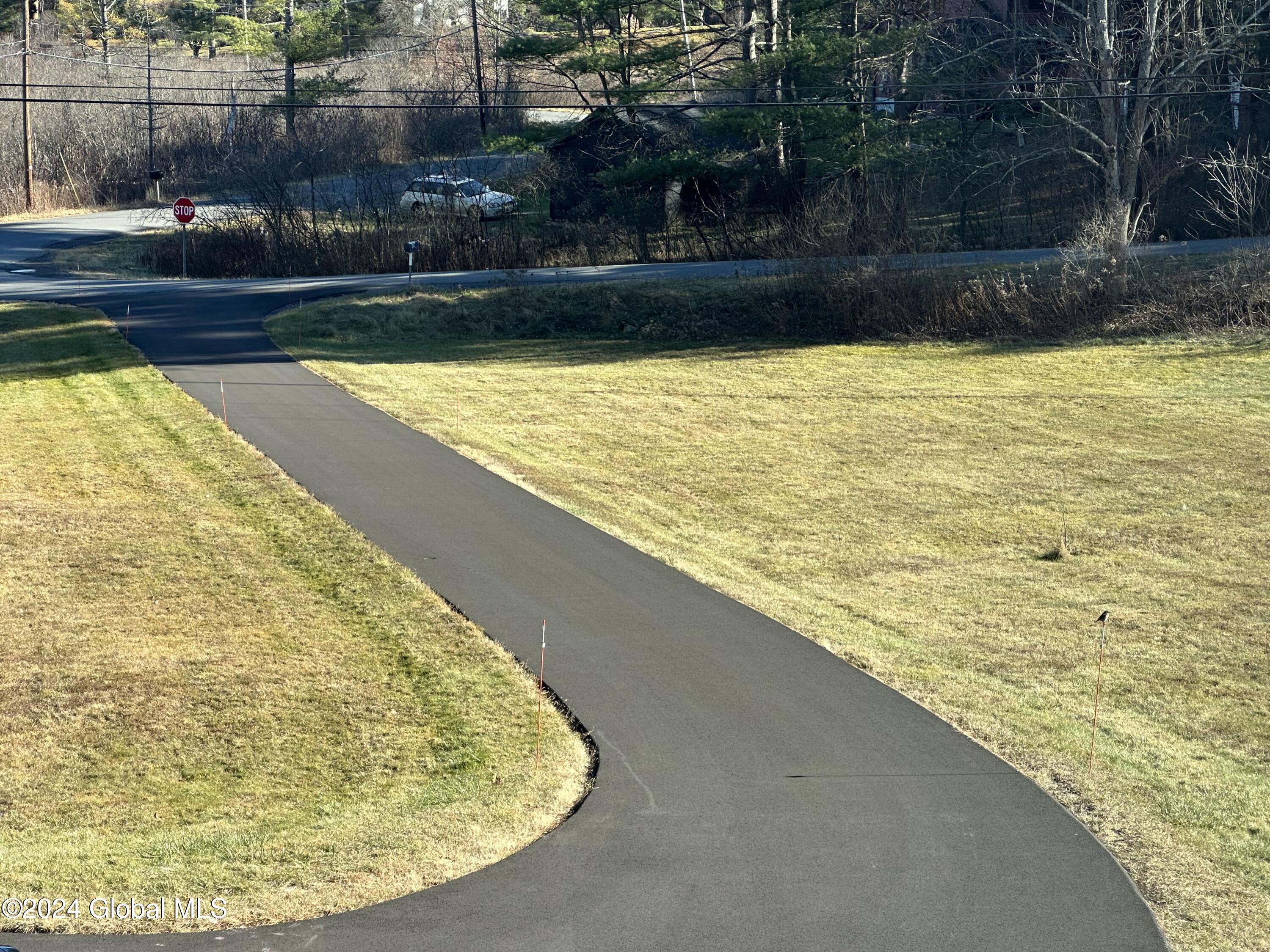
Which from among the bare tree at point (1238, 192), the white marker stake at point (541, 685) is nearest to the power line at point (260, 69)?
the bare tree at point (1238, 192)

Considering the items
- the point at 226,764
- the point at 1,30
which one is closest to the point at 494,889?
the point at 226,764

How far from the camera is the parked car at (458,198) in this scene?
4506 cm

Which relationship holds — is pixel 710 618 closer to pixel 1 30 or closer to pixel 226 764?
pixel 226 764

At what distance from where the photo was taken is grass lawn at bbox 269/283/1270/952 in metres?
8.69

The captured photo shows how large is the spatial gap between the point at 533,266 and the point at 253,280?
821cm

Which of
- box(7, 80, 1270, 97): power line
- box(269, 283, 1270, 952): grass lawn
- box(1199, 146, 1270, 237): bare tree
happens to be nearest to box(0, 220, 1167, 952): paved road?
box(269, 283, 1270, 952): grass lawn

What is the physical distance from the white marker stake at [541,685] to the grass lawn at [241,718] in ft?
0.21

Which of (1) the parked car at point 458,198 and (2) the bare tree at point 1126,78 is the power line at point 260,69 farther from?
(2) the bare tree at point 1126,78

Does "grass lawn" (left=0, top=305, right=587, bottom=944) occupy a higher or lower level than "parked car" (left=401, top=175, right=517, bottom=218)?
lower

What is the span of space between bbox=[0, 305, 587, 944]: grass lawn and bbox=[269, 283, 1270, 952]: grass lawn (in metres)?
3.28

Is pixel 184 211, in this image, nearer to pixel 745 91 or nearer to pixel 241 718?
pixel 745 91

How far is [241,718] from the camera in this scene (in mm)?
8945

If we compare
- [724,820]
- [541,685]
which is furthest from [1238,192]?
[724,820]

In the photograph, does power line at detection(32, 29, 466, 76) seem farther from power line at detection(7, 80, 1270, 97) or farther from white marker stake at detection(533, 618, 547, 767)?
white marker stake at detection(533, 618, 547, 767)
